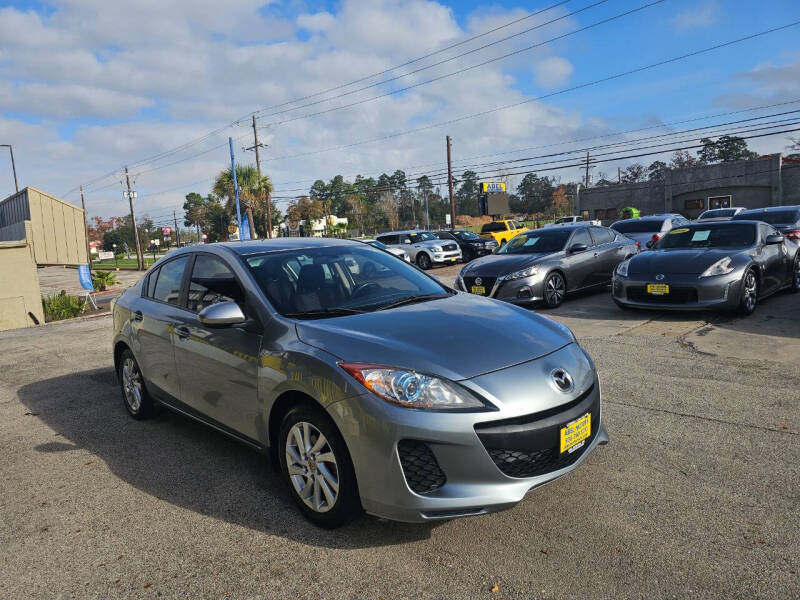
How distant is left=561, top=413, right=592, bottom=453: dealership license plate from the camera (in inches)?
120

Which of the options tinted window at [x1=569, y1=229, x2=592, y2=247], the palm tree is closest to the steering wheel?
tinted window at [x1=569, y1=229, x2=592, y2=247]

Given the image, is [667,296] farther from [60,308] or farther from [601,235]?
[60,308]

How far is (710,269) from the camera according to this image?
8.46 m

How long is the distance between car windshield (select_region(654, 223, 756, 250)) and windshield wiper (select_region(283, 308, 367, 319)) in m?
7.57

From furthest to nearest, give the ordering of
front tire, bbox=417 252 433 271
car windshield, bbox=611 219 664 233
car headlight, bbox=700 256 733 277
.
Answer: front tire, bbox=417 252 433 271, car windshield, bbox=611 219 664 233, car headlight, bbox=700 256 733 277

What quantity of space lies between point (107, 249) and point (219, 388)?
123 meters

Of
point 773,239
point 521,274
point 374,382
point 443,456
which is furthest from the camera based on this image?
point 521,274

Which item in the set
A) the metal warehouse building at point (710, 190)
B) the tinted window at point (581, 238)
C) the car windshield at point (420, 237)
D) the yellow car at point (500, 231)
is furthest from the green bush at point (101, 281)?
the metal warehouse building at point (710, 190)

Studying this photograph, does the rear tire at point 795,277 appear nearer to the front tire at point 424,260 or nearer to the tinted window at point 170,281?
the tinted window at point 170,281

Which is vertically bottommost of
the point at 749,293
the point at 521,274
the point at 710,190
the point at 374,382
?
the point at 749,293

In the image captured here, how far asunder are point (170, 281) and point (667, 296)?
6793 mm

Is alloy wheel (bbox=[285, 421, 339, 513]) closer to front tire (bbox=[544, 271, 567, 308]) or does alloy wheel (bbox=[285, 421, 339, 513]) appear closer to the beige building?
front tire (bbox=[544, 271, 567, 308])

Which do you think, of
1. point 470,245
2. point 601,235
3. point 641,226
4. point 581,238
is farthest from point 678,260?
point 470,245

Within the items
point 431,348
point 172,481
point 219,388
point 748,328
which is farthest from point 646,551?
point 748,328
